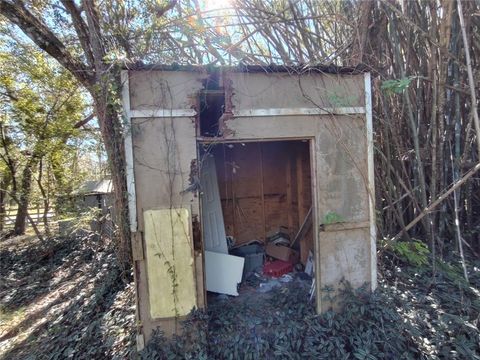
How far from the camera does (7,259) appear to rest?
654cm

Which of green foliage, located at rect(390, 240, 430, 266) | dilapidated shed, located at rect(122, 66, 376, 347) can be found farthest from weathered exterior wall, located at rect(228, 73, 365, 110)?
green foliage, located at rect(390, 240, 430, 266)

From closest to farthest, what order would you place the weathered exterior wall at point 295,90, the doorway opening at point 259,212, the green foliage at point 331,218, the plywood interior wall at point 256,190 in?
the weathered exterior wall at point 295,90, the green foliage at point 331,218, the doorway opening at point 259,212, the plywood interior wall at point 256,190

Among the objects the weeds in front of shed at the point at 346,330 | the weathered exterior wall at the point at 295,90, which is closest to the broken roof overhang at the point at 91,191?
the weeds in front of shed at the point at 346,330

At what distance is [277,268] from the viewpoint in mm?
4383

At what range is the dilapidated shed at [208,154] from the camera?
2758 millimetres

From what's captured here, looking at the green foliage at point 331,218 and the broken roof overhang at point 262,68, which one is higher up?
the broken roof overhang at point 262,68

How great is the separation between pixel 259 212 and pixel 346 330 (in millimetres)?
2502

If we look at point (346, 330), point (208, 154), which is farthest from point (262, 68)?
point (346, 330)

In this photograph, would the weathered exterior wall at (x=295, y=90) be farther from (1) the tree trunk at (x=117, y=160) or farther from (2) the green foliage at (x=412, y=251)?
(2) the green foliage at (x=412, y=251)

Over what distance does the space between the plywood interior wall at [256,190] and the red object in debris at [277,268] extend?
1.97ft

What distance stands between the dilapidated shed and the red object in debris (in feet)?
4.12

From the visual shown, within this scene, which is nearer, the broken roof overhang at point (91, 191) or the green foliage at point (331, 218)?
the green foliage at point (331, 218)

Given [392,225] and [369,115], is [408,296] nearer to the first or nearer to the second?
[392,225]

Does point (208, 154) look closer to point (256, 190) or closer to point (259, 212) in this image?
point (256, 190)
